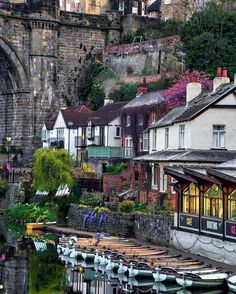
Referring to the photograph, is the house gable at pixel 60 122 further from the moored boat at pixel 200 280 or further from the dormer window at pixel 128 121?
the moored boat at pixel 200 280

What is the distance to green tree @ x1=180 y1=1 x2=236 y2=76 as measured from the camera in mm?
80125

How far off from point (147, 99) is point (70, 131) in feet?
44.1

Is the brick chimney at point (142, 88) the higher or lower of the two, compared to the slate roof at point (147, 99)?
higher

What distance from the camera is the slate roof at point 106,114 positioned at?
259 feet

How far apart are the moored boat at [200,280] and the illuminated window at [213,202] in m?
6.78

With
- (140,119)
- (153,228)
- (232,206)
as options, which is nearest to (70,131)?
(140,119)

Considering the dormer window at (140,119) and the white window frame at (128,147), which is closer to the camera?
the dormer window at (140,119)

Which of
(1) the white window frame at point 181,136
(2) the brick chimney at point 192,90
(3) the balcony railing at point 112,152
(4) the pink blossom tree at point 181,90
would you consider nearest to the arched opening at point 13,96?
(3) the balcony railing at point 112,152

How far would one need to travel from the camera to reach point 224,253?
42.3 m

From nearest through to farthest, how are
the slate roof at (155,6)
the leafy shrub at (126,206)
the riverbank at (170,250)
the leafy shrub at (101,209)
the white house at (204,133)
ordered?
the riverbank at (170,250) < the white house at (204,133) < the leafy shrub at (126,206) < the leafy shrub at (101,209) < the slate roof at (155,6)

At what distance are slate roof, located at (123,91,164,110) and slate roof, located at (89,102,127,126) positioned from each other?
2.32 m

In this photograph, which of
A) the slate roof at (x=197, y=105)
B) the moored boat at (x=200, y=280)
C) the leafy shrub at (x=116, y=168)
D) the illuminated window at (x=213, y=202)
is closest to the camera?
the moored boat at (x=200, y=280)

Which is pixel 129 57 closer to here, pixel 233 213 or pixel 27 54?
pixel 27 54

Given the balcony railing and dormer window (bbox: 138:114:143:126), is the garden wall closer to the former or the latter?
dormer window (bbox: 138:114:143:126)
